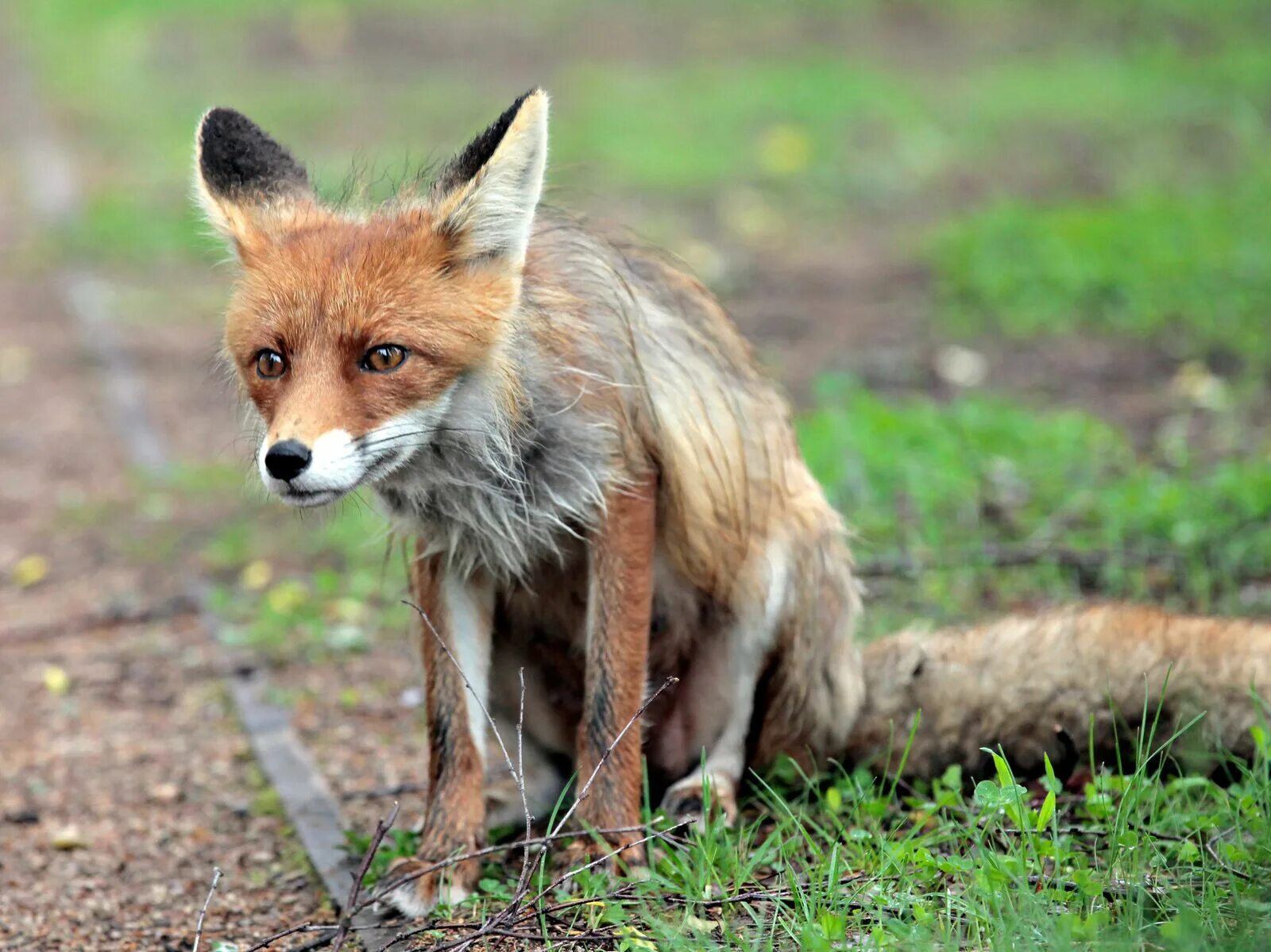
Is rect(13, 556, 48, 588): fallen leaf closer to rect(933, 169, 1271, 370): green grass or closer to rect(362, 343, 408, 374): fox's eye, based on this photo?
rect(362, 343, 408, 374): fox's eye

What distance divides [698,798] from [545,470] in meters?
1.12

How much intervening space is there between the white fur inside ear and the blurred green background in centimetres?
86

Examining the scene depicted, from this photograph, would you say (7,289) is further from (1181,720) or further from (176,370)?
(1181,720)

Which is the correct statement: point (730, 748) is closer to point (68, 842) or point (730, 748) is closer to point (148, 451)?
point (68, 842)

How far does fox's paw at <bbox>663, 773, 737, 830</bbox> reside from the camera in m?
4.05

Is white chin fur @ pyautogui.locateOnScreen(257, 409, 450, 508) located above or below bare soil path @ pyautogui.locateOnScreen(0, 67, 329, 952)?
above

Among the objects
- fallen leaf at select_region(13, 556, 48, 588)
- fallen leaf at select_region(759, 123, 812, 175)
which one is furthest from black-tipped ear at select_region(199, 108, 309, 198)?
fallen leaf at select_region(759, 123, 812, 175)

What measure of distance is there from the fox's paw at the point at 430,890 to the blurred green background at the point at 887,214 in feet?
3.62

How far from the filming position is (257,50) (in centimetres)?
1911

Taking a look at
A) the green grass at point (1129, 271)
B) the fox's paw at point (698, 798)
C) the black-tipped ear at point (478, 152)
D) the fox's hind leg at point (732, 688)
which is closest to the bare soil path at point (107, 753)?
the fox's paw at point (698, 798)

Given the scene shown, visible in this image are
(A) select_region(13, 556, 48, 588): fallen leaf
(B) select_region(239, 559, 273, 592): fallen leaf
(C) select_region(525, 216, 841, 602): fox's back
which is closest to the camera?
(C) select_region(525, 216, 841, 602): fox's back

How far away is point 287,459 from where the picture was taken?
317 centimetres

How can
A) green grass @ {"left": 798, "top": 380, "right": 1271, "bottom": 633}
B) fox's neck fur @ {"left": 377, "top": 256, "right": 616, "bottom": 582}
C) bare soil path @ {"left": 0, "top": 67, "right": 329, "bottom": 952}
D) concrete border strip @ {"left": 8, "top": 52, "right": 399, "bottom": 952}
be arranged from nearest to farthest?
fox's neck fur @ {"left": 377, "top": 256, "right": 616, "bottom": 582}
bare soil path @ {"left": 0, "top": 67, "right": 329, "bottom": 952}
concrete border strip @ {"left": 8, "top": 52, "right": 399, "bottom": 952}
green grass @ {"left": 798, "top": 380, "right": 1271, "bottom": 633}

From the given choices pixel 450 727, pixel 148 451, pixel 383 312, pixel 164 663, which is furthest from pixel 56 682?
pixel 383 312
